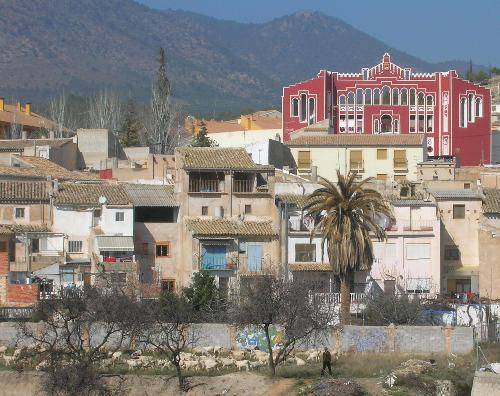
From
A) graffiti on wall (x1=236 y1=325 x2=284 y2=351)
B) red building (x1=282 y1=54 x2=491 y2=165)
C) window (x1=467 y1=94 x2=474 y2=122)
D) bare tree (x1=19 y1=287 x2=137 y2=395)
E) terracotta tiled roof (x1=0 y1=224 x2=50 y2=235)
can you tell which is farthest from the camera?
window (x1=467 y1=94 x2=474 y2=122)

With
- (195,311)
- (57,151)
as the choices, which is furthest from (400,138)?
(195,311)

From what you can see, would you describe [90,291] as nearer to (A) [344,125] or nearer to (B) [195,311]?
(B) [195,311]

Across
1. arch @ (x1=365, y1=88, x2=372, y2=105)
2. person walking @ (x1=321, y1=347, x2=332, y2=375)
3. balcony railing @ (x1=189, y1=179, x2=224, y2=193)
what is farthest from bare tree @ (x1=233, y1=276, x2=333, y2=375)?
arch @ (x1=365, y1=88, x2=372, y2=105)

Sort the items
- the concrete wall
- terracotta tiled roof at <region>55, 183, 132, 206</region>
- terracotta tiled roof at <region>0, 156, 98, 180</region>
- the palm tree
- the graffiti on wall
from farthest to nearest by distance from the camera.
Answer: the concrete wall → terracotta tiled roof at <region>0, 156, 98, 180</region> → terracotta tiled roof at <region>55, 183, 132, 206</region> → the palm tree → the graffiti on wall

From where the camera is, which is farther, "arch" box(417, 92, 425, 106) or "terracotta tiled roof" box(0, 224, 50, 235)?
"arch" box(417, 92, 425, 106)

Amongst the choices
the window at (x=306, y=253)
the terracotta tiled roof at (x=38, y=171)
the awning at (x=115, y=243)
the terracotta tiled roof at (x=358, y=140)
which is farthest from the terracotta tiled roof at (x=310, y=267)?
the terracotta tiled roof at (x=358, y=140)

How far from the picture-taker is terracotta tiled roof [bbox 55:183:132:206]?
73.4 metres

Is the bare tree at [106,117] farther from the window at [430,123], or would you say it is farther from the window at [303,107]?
the window at [430,123]

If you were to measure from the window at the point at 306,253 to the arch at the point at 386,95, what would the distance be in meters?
37.4

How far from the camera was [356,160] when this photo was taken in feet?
304

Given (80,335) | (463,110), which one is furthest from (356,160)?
(80,335)

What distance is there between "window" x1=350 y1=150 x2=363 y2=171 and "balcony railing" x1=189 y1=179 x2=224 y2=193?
19.5 meters

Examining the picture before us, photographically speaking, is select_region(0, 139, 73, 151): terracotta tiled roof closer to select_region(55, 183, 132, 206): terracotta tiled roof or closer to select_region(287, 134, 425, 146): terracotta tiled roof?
select_region(287, 134, 425, 146): terracotta tiled roof

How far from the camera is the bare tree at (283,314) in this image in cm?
6041
